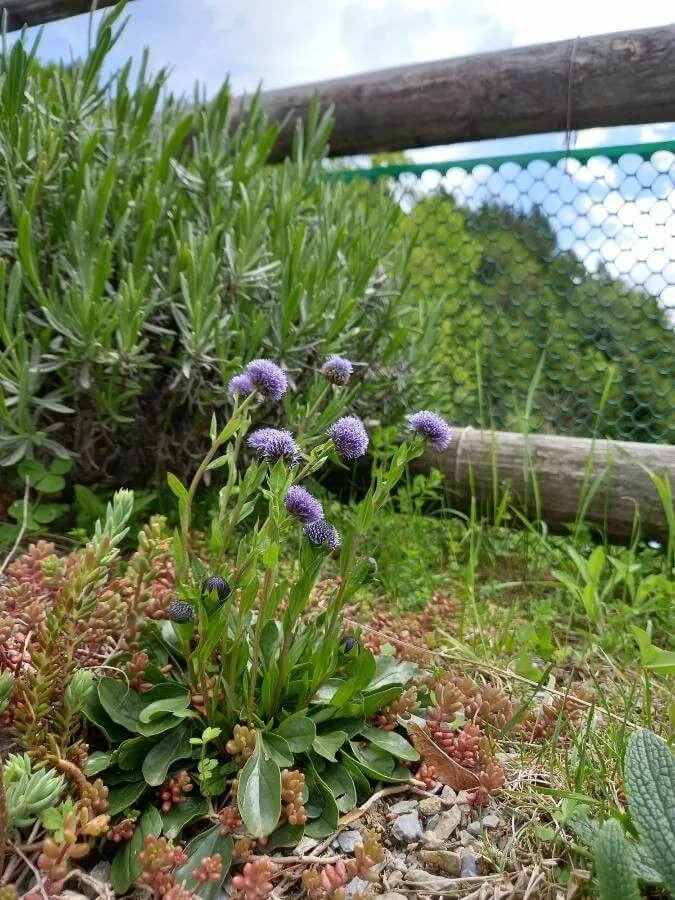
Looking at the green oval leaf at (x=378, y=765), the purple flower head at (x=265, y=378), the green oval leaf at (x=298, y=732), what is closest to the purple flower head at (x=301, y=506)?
the purple flower head at (x=265, y=378)

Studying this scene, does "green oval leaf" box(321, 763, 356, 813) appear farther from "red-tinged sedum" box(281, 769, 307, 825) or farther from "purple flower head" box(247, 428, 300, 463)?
"purple flower head" box(247, 428, 300, 463)

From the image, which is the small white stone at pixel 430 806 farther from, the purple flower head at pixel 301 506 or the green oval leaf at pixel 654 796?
the purple flower head at pixel 301 506

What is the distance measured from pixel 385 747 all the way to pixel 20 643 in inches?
30.5

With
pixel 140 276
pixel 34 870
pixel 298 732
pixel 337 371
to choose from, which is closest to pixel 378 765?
pixel 298 732

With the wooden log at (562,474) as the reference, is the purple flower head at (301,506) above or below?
above

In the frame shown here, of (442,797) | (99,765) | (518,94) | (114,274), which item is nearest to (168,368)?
(114,274)

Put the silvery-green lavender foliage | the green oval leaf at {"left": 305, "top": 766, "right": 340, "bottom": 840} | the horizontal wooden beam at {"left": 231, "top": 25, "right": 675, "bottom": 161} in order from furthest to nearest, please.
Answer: the horizontal wooden beam at {"left": 231, "top": 25, "right": 675, "bottom": 161} < the silvery-green lavender foliage < the green oval leaf at {"left": 305, "top": 766, "right": 340, "bottom": 840}

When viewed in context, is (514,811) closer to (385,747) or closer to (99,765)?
(385,747)

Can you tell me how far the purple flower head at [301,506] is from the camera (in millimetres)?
1273

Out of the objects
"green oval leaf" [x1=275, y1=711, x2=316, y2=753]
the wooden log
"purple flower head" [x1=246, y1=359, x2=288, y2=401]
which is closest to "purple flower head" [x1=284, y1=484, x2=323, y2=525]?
"purple flower head" [x1=246, y1=359, x2=288, y2=401]

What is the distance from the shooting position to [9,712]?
1457 mm

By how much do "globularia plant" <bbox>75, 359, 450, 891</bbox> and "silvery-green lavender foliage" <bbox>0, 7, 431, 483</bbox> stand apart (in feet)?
2.12

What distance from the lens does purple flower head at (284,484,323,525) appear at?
50.1 inches

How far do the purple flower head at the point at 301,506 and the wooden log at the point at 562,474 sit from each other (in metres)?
1.71
